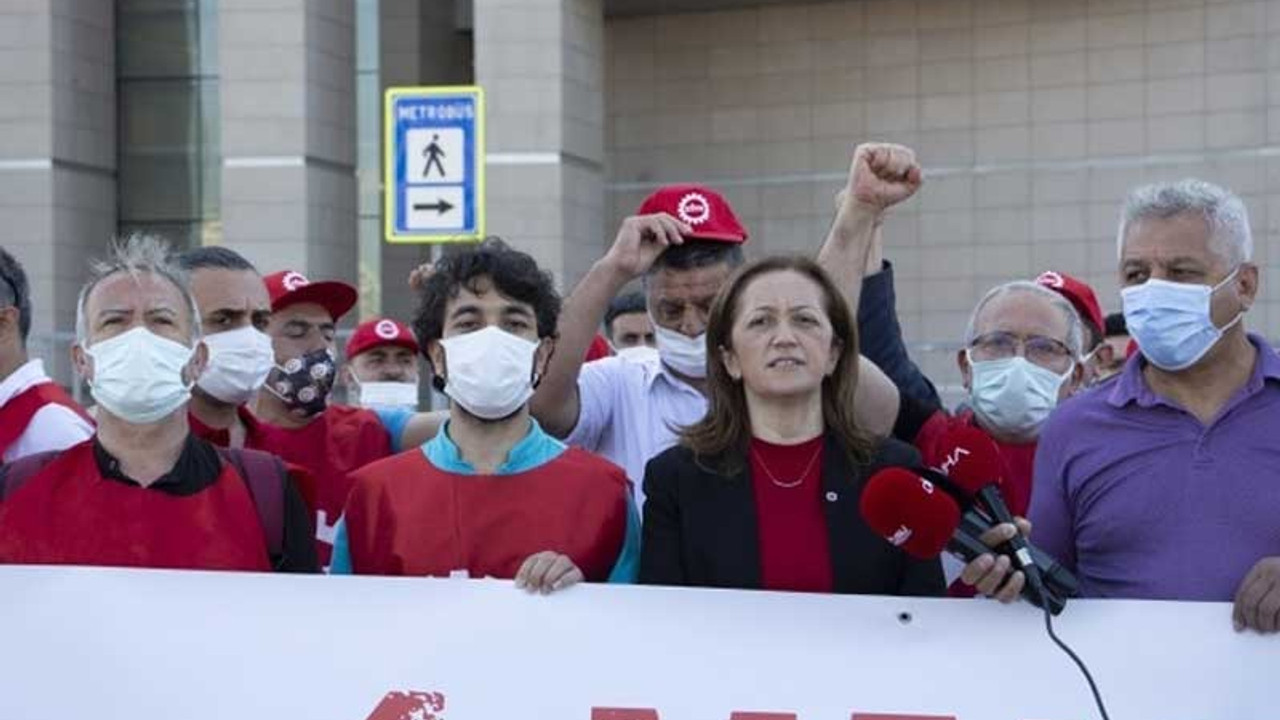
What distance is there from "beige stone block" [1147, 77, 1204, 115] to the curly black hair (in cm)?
1454

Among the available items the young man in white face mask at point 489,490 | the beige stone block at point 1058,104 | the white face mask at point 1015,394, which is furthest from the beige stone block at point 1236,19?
the young man in white face mask at point 489,490

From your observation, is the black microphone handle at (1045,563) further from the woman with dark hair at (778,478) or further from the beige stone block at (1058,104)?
the beige stone block at (1058,104)

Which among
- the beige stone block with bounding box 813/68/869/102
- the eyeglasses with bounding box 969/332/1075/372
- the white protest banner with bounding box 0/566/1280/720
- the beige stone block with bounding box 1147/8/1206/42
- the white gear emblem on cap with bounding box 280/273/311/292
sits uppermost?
the beige stone block with bounding box 1147/8/1206/42

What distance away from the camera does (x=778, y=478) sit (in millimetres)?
4621

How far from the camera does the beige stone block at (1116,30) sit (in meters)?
18.8

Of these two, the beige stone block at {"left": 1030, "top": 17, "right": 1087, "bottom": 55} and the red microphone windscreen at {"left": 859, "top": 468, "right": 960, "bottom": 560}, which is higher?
the beige stone block at {"left": 1030, "top": 17, "right": 1087, "bottom": 55}

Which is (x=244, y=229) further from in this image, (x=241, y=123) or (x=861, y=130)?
(x=861, y=130)

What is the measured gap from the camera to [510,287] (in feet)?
16.7

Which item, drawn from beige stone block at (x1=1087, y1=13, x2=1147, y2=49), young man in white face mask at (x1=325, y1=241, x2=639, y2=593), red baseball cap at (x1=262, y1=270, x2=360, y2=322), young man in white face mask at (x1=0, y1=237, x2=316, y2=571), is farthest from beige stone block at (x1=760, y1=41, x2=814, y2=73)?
young man in white face mask at (x1=0, y1=237, x2=316, y2=571)

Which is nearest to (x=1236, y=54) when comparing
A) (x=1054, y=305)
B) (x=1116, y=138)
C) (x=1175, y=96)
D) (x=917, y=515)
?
(x=1175, y=96)

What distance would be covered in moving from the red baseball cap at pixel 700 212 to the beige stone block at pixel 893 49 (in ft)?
46.9

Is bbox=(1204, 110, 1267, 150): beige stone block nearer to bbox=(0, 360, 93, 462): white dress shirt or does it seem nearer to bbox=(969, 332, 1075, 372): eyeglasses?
bbox=(969, 332, 1075, 372): eyeglasses

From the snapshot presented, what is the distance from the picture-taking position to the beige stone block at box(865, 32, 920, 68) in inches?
770

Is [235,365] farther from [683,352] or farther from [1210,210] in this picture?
[1210,210]
